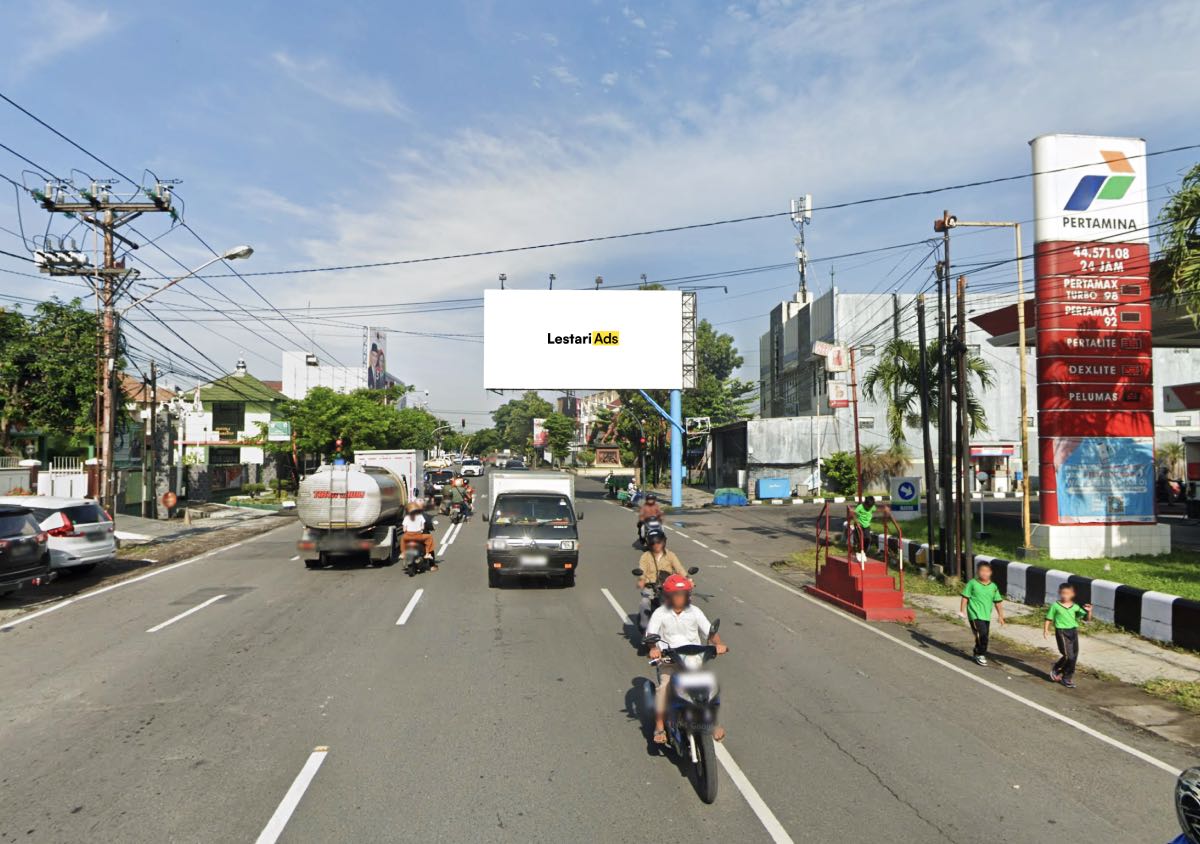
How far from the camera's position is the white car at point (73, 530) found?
16.0 meters

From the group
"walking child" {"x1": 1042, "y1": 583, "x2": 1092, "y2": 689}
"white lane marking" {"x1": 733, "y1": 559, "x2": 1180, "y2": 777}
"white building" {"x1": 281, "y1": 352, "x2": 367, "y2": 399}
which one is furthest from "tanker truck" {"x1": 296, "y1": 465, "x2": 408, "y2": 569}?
"white building" {"x1": 281, "y1": 352, "x2": 367, "y2": 399}

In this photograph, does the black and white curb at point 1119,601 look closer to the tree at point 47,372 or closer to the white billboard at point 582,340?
the white billboard at point 582,340

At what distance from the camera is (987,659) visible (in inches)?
410

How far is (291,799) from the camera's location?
559 cm

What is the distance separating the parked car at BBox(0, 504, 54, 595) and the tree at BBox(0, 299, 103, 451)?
22019 mm

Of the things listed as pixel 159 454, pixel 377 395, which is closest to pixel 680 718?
pixel 159 454

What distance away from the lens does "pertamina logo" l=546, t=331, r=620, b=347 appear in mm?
40188

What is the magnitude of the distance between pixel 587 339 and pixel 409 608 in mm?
28133

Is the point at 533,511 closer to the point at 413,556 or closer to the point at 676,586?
the point at 413,556

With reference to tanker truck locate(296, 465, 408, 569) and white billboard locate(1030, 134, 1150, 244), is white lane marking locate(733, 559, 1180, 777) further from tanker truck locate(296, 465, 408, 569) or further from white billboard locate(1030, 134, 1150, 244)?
white billboard locate(1030, 134, 1150, 244)

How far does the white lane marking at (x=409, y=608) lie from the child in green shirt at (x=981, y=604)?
7.94m

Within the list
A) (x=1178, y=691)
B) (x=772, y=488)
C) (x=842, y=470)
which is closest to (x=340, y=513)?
(x=1178, y=691)

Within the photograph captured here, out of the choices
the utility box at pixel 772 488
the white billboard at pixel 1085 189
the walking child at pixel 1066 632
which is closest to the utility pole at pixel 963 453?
the white billboard at pixel 1085 189

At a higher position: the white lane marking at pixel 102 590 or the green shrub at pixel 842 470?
the green shrub at pixel 842 470
